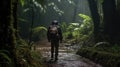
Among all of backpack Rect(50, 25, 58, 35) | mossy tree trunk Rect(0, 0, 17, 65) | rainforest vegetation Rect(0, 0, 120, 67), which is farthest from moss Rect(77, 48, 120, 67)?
mossy tree trunk Rect(0, 0, 17, 65)

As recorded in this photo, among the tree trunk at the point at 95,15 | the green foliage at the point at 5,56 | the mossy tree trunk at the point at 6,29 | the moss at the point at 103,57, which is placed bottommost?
the moss at the point at 103,57

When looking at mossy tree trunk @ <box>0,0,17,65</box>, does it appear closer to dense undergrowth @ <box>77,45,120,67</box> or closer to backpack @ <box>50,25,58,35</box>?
backpack @ <box>50,25,58,35</box>

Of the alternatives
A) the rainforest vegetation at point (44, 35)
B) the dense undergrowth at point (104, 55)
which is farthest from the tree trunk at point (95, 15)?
the dense undergrowth at point (104, 55)

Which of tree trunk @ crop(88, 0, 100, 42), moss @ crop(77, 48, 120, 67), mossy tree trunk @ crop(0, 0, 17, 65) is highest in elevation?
tree trunk @ crop(88, 0, 100, 42)

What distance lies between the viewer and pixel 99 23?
16.1 metres

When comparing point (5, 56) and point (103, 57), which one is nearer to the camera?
point (5, 56)

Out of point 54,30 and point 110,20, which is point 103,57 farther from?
point 110,20

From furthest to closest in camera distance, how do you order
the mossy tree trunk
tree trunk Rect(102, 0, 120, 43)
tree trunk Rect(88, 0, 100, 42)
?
tree trunk Rect(88, 0, 100, 42) < tree trunk Rect(102, 0, 120, 43) < the mossy tree trunk

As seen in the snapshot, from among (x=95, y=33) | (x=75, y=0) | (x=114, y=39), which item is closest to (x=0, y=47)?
(x=114, y=39)

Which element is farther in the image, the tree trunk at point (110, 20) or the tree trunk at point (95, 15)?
the tree trunk at point (95, 15)

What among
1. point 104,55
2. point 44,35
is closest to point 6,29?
point 104,55

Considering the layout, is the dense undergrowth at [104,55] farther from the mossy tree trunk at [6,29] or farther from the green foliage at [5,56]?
the green foliage at [5,56]

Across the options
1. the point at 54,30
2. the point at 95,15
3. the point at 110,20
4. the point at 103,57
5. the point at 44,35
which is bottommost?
the point at 103,57

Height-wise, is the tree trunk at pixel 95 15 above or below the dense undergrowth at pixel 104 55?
above
